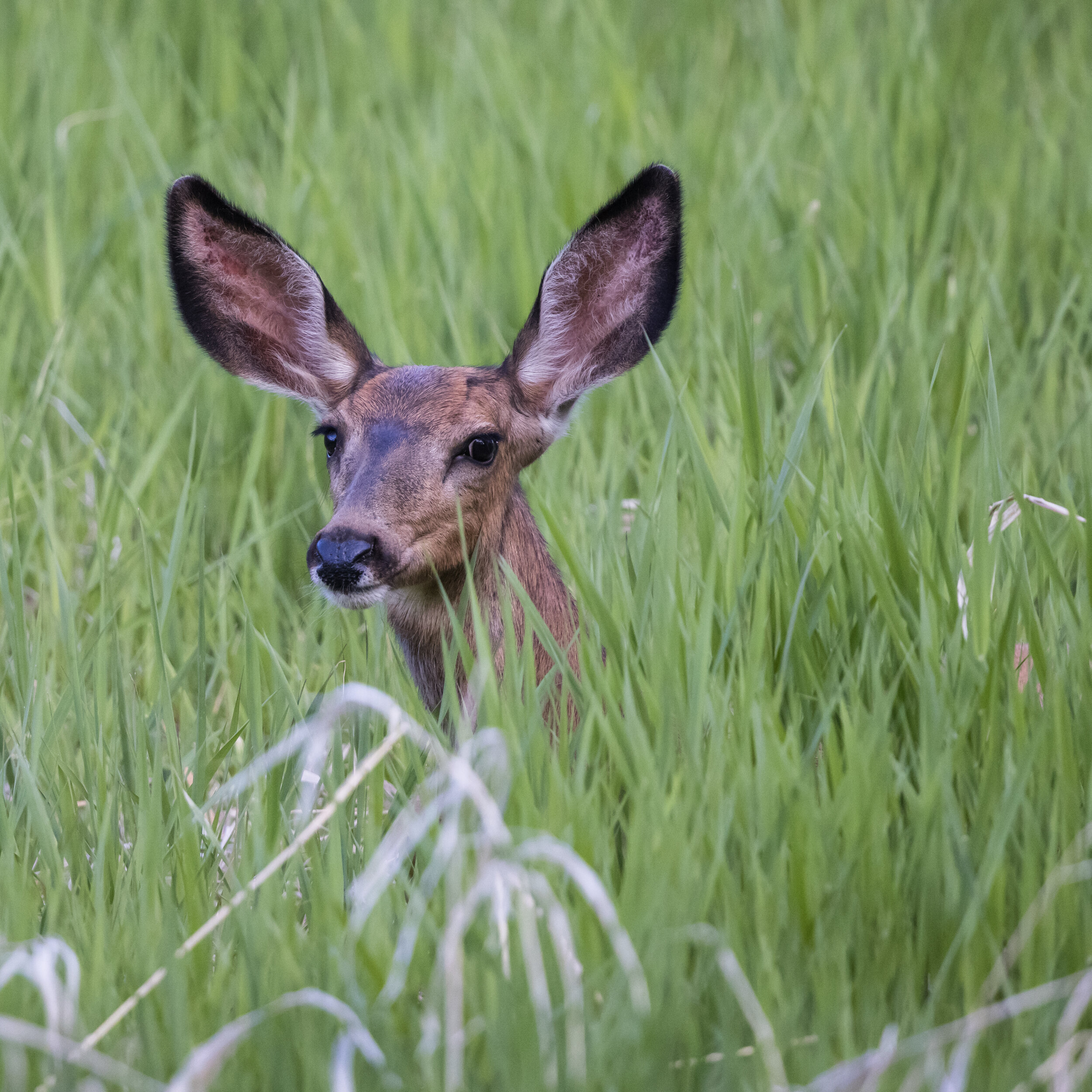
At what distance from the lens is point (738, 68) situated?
752cm

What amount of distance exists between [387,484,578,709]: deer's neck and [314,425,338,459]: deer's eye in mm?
461

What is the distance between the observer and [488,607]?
12.1 ft

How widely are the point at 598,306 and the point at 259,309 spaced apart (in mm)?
950

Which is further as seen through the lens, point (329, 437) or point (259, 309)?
point (259, 309)

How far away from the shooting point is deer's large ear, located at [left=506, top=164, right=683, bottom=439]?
3861mm

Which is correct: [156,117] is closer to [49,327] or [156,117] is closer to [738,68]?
[49,327]

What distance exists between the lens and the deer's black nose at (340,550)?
332 cm

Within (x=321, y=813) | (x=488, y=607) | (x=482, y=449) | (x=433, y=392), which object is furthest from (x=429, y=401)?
(x=321, y=813)

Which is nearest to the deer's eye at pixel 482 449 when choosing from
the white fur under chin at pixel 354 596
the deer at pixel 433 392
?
the deer at pixel 433 392

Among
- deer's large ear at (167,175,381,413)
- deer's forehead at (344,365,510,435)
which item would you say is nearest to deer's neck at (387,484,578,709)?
deer's forehead at (344,365,510,435)

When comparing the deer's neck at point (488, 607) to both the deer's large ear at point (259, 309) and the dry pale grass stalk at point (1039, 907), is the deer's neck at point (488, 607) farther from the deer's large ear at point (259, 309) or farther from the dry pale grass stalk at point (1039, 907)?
the dry pale grass stalk at point (1039, 907)

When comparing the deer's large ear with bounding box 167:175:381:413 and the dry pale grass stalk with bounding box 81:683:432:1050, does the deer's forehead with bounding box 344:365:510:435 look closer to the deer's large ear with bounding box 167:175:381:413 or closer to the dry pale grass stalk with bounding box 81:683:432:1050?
the deer's large ear with bounding box 167:175:381:413

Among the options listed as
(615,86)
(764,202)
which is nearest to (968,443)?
(764,202)

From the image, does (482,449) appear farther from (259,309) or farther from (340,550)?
(259,309)
